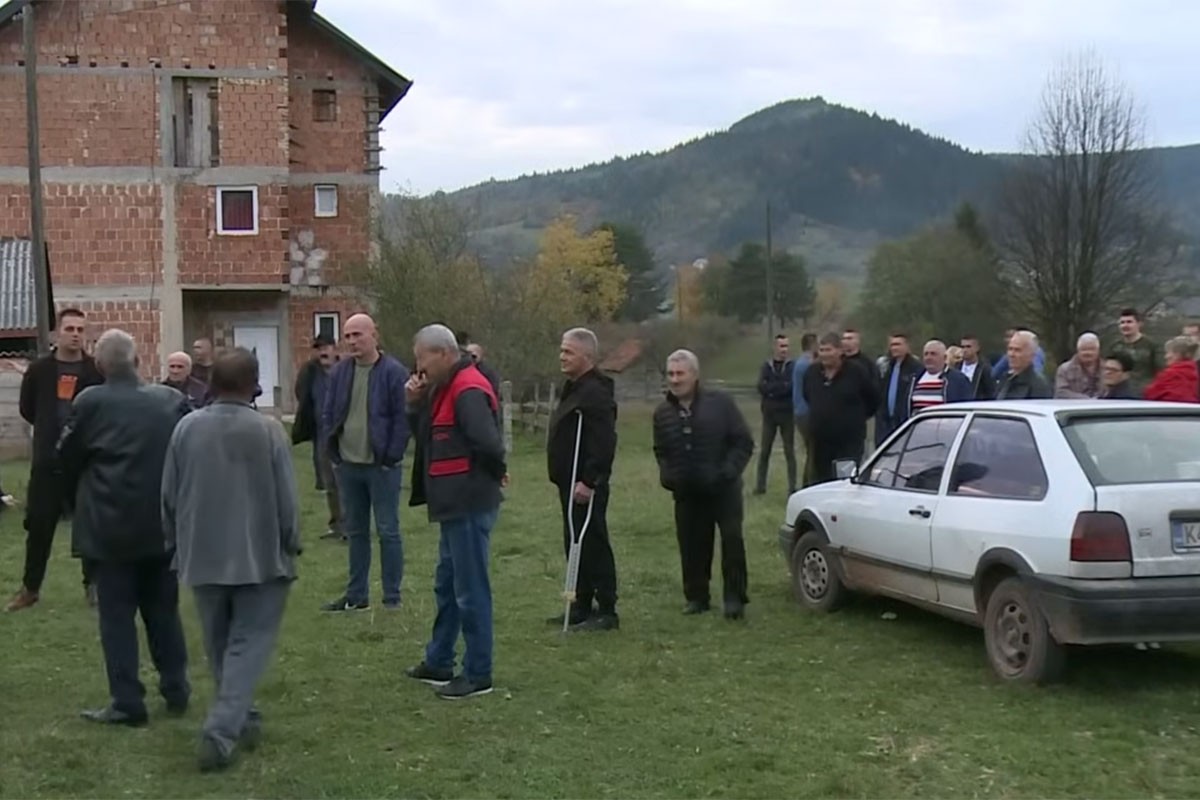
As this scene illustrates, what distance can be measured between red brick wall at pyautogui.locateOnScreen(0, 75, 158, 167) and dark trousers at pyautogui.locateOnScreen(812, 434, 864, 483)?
1017 inches

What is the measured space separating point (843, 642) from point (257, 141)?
2840cm

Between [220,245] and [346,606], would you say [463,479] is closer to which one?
[346,606]

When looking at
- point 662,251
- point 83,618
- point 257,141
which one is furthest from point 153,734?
point 662,251

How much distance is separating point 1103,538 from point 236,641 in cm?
414

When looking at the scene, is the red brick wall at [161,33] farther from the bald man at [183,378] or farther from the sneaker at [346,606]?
the sneaker at [346,606]

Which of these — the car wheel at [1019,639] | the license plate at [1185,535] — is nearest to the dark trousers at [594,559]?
the car wheel at [1019,639]

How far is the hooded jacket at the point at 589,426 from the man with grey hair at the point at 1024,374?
3.43 meters

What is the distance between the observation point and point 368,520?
9.91 meters

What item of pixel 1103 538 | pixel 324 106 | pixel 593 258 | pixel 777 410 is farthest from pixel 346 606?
pixel 593 258

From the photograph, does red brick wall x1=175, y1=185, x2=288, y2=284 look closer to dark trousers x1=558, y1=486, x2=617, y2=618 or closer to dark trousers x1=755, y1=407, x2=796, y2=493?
dark trousers x1=755, y1=407, x2=796, y2=493

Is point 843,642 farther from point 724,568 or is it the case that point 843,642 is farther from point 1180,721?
point 1180,721

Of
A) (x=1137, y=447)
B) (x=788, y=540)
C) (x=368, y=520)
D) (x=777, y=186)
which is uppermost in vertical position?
(x=777, y=186)

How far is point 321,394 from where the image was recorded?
11789 millimetres

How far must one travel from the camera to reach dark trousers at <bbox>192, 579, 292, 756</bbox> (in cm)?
621
